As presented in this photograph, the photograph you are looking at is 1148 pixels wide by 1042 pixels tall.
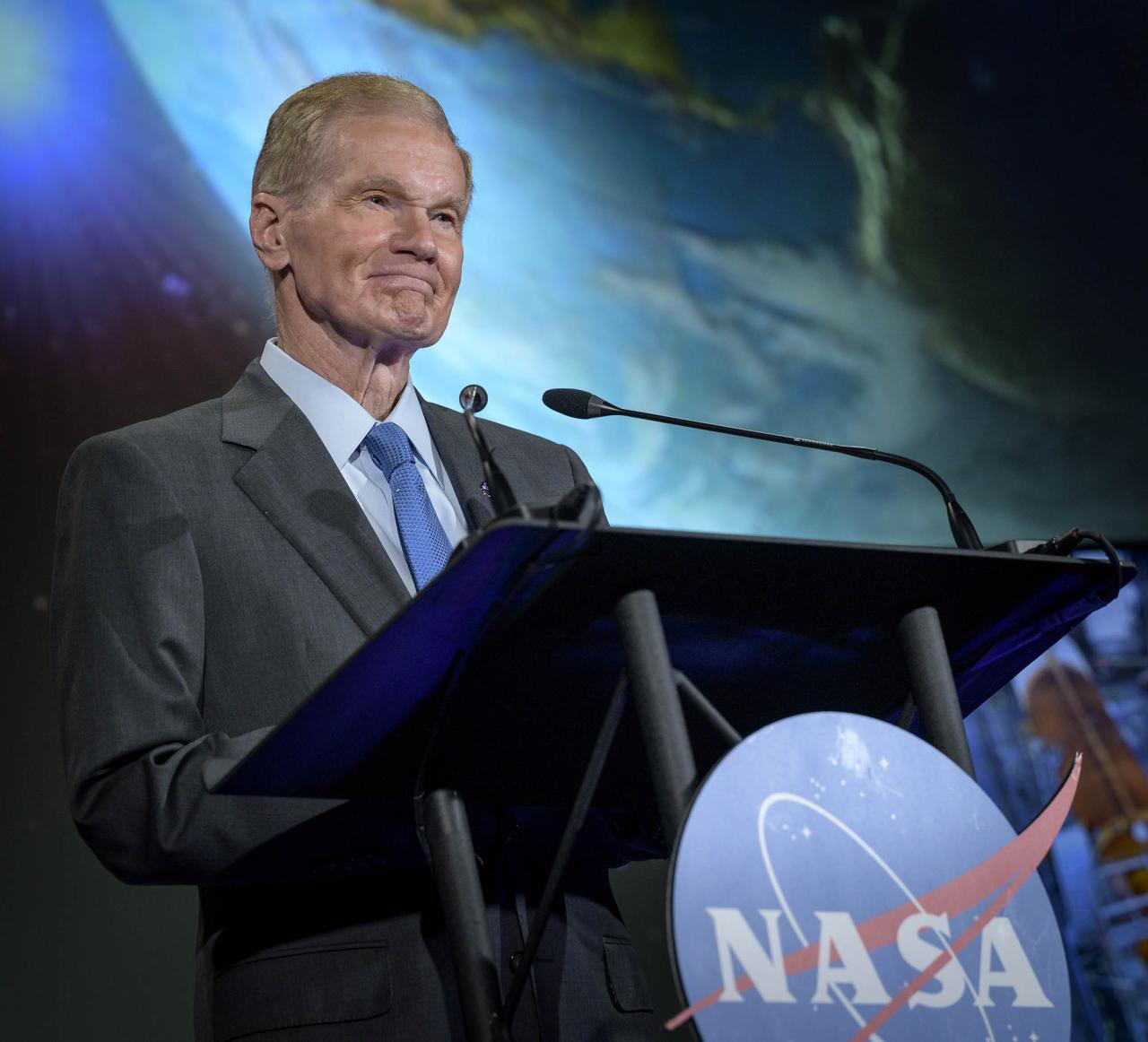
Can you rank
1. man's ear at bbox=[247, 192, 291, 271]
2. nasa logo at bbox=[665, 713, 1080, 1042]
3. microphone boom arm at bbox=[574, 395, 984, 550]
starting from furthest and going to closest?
man's ear at bbox=[247, 192, 291, 271], microphone boom arm at bbox=[574, 395, 984, 550], nasa logo at bbox=[665, 713, 1080, 1042]

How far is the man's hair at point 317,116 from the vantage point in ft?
6.19

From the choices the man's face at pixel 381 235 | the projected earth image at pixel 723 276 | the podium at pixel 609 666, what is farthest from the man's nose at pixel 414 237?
the projected earth image at pixel 723 276

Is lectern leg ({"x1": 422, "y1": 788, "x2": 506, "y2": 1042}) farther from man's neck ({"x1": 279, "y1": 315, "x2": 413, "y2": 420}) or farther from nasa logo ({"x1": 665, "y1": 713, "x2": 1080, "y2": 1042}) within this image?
man's neck ({"x1": 279, "y1": 315, "x2": 413, "y2": 420})

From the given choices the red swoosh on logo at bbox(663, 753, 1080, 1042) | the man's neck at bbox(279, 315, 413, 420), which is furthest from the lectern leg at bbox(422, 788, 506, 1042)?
the man's neck at bbox(279, 315, 413, 420)

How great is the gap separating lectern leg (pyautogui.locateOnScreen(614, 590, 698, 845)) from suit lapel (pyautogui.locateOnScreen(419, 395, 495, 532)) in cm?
75

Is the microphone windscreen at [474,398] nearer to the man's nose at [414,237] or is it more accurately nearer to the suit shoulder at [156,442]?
the suit shoulder at [156,442]

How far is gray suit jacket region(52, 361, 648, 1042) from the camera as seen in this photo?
3.69 ft

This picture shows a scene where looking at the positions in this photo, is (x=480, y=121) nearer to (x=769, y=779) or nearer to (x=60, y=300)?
(x=60, y=300)

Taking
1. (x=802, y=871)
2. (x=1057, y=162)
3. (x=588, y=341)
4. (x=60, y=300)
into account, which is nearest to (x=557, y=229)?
(x=588, y=341)

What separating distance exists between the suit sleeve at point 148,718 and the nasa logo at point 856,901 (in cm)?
36

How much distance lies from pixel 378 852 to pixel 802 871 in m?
0.41

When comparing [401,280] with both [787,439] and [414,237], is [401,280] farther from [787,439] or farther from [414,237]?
[787,439]

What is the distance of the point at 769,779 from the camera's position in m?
0.87

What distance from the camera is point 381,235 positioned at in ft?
5.97
